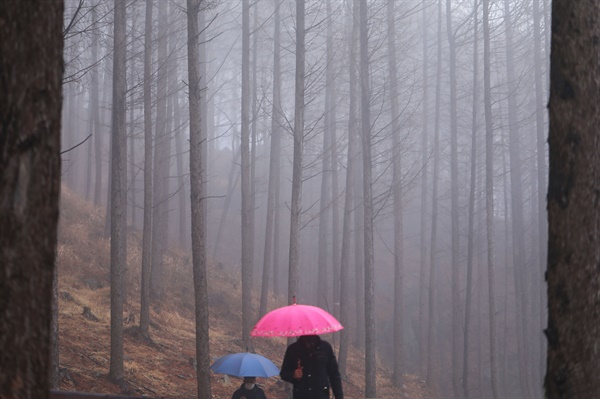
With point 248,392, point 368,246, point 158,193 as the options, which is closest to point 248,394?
point 248,392

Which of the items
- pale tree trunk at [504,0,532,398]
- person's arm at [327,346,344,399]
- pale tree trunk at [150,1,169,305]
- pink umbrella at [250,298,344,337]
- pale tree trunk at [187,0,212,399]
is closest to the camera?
person's arm at [327,346,344,399]

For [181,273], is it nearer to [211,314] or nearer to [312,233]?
[211,314]

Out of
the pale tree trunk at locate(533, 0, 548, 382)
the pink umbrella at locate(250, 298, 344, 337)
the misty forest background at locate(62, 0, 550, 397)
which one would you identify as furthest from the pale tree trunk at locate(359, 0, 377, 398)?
the pale tree trunk at locate(533, 0, 548, 382)

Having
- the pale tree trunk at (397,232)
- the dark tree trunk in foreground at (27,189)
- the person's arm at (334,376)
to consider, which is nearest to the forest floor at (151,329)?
the pale tree trunk at (397,232)

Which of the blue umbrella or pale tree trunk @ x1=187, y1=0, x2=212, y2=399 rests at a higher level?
pale tree trunk @ x1=187, y1=0, x2=212, y2=399

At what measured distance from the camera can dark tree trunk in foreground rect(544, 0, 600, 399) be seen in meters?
4.55

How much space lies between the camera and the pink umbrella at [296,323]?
25.0ft

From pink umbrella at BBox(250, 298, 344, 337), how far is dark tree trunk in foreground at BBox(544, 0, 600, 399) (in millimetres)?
3363

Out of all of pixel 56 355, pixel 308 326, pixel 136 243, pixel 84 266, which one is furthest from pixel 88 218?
pixel 308 326

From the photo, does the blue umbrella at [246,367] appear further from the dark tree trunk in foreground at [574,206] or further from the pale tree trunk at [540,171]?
the pale tree trunk at [540,171]

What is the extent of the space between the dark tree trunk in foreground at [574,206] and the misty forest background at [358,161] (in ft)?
17.3

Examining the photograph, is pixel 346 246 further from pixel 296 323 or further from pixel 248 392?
pixel 296 323

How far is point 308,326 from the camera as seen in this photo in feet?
25.0

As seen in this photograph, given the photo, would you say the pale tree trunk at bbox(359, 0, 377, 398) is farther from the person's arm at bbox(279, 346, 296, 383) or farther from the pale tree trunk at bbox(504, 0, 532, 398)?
the pale tree trunk at bbox(504, 0, 532, 398)
